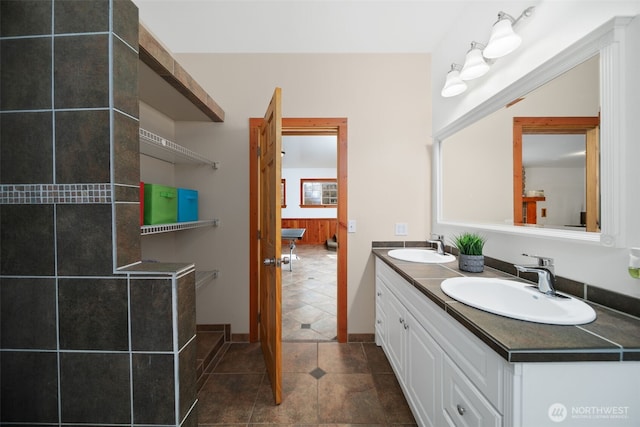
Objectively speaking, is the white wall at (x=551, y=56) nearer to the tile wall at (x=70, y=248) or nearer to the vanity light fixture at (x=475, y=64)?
the vanity light fixture at (x=475, y=64)

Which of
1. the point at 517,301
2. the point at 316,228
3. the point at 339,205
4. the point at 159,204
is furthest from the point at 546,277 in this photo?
the point at 316,228

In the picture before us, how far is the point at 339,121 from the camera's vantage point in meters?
2.15

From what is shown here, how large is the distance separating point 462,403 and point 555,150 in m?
1.27

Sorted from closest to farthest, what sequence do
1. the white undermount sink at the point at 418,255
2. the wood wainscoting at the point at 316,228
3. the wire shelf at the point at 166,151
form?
the wire shelf at the point at 166,151 → the white undermount sink at the point at 418,255 → the wood wainscoting at the point at 316,228

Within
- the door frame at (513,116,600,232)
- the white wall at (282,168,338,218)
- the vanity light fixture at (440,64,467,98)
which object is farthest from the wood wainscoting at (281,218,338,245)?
the door frame at (513,116,600,232)

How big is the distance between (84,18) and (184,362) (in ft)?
4.90

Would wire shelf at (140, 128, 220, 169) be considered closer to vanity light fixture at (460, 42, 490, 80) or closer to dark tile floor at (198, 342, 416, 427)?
dark tile floor at (198, 342, 416, 427)

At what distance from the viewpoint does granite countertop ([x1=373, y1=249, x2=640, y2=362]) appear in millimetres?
638

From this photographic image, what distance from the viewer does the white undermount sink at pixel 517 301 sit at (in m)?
0.81

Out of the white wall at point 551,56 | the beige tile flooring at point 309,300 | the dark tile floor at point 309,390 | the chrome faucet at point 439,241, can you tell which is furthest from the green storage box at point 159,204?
the white wall at point 551,56

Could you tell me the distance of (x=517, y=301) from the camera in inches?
43.4

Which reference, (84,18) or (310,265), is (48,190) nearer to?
(84,18)

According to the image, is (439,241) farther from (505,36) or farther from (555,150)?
(505,36)

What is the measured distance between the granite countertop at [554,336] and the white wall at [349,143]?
1295 millimetres
